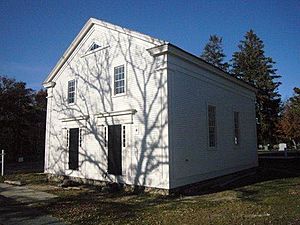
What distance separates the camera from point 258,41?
168ft

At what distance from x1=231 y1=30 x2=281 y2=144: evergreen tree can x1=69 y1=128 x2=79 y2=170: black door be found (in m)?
34.9

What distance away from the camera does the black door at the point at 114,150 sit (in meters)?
13.1

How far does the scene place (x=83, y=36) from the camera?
16016 millimetres

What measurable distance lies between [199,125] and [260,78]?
37.4 meters

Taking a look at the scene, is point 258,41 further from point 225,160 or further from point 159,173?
point 159,173

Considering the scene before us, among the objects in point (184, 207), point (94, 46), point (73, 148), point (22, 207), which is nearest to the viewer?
point (184, 207)

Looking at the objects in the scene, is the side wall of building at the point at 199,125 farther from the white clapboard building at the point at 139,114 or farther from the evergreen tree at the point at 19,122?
the evergreen tree at the point at 19,122

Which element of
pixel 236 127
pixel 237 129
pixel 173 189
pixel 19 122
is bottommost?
pixel 173 189

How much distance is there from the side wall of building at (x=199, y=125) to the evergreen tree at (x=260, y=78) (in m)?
28.3

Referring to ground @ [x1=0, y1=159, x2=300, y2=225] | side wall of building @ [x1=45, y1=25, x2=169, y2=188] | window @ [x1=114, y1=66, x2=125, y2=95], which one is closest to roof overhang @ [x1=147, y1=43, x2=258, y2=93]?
side wall of building @ [x1=45, y1=25, x2=169, y2=188]

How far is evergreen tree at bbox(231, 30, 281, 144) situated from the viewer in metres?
44.6

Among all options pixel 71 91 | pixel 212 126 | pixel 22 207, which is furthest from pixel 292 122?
pixel 22 207

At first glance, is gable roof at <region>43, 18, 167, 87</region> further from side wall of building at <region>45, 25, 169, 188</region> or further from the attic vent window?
the attic vent window

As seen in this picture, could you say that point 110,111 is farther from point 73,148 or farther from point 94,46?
point 94,46
